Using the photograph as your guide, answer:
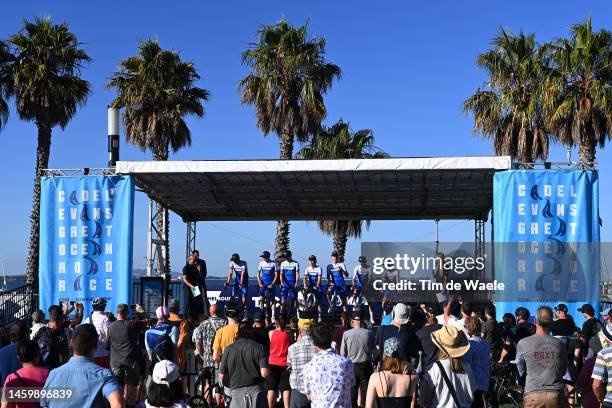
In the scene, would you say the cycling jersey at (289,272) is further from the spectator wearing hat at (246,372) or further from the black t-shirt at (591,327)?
the spectator wearing hat at (246,372)

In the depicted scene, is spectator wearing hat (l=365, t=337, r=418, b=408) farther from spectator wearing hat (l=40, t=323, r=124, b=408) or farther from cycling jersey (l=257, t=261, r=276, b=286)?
cycling jersey (l=257, t=261, r=276, b=286)

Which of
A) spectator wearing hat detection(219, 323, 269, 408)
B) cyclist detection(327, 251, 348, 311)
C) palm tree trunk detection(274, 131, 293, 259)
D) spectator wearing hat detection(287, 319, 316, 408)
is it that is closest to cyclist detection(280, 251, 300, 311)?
cyclist detection(327, 251, 348, 311)

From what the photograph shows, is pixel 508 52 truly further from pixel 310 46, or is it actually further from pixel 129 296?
pixel 129 296

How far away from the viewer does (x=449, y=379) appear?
6.08 m

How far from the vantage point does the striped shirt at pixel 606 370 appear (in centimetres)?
638

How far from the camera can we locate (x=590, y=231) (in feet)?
50.9

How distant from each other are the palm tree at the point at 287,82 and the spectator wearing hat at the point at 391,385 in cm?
2021

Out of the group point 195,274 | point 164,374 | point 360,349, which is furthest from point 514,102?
point 164,374

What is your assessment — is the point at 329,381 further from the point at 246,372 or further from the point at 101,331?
the point at 101,331

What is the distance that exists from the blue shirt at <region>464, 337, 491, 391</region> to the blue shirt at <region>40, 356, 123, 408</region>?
3582 millimetres

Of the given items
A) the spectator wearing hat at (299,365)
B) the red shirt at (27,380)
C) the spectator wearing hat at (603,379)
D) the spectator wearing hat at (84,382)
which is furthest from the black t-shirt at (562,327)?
the spectator wearing hat at (84,382)

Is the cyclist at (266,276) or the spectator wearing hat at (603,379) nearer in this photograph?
the spectator wearing hat at (603,379)

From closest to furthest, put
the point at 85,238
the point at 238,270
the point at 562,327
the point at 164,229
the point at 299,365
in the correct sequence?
the point at 299,365 < the point at 562,327 < the point at 85,238 < the point at 238,270 < the point at 164,229

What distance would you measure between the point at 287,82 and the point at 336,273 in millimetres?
9115
